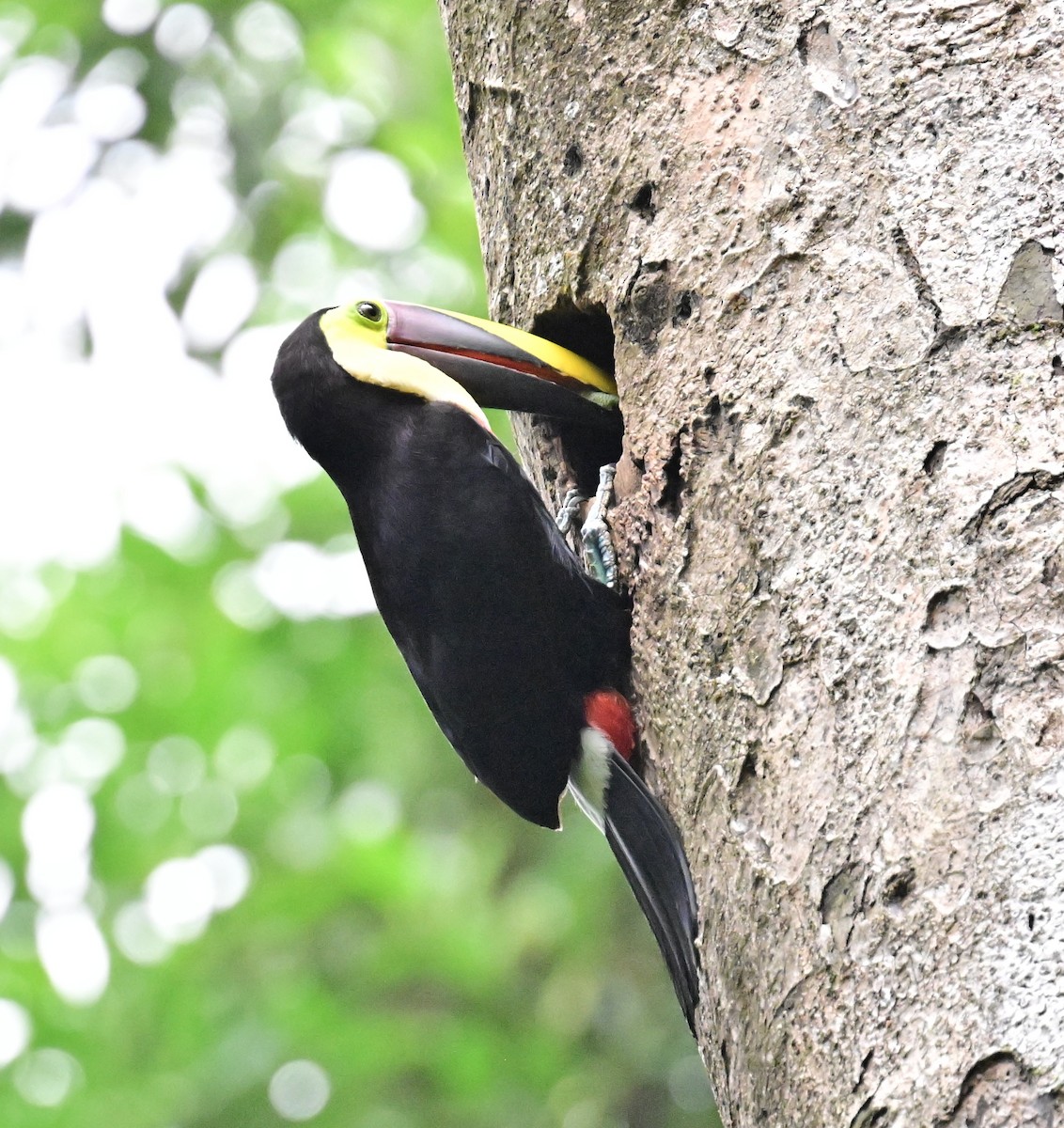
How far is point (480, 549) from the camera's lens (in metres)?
2.88

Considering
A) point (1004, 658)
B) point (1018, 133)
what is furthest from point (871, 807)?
point (1018, 133)

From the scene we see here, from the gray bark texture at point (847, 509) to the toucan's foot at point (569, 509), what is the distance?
0.48 metres

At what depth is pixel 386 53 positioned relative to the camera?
625 centimetres

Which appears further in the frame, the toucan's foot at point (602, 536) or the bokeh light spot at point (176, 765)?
the bokeh light spot at point (176, 765)

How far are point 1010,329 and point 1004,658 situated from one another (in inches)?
18.0

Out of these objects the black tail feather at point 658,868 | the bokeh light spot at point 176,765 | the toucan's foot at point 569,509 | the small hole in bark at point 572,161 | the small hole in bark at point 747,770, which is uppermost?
the small hole in bark at point 572,161

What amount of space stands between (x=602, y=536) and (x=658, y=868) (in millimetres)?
676

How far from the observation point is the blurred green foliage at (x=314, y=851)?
4.65 m

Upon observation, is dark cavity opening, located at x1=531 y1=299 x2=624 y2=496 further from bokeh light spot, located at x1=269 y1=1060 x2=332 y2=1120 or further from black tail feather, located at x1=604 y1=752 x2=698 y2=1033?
bokeh light spot, located at x1=269 y1=1060 x2=332 y2=1120

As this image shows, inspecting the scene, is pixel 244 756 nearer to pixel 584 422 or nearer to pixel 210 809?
pixel 210 809

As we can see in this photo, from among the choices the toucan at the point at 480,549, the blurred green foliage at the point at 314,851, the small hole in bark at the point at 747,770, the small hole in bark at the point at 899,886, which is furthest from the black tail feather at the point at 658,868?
the blurred green foliage at the point at 314,851

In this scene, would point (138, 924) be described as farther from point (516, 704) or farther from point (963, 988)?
point (963, 988)

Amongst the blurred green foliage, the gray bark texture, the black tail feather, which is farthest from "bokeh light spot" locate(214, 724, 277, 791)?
the gray bark texture

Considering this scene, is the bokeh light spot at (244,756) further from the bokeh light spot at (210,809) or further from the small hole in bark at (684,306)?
the small hole in bark at (684,306)
